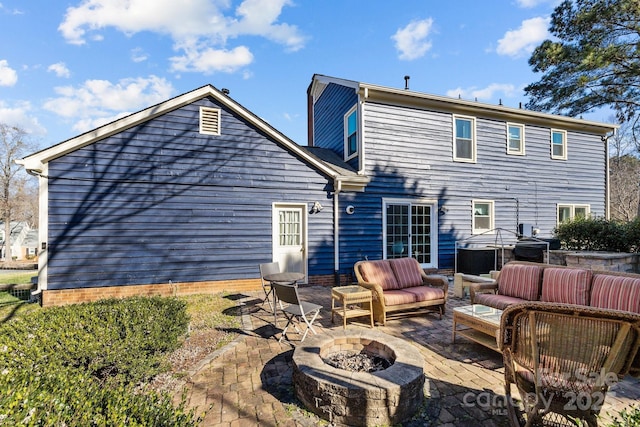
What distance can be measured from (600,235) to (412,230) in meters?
4.98

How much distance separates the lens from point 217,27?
347 inches

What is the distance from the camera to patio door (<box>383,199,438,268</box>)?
30.1 ft

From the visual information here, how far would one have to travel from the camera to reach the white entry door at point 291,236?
8.15 m

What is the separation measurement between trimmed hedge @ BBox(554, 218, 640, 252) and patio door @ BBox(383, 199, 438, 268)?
3.84 metres

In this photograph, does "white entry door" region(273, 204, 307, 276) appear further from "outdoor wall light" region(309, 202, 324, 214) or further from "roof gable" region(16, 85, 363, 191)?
"roof gable" region(16, 85, 363, 191)

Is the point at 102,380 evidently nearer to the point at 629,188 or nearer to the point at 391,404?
the point at 391,404

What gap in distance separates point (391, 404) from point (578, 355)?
143cm

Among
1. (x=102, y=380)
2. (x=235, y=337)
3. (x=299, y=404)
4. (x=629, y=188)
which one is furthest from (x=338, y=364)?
(x=629, y=188)

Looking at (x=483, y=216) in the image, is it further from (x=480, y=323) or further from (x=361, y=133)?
(x=480, y=323)

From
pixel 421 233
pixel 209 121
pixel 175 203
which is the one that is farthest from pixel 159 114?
pixel 421 233

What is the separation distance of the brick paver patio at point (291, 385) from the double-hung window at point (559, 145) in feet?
35.3

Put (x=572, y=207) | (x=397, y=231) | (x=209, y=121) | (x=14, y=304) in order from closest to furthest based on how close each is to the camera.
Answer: (x=14, y=304)
(x=209, y=121)
(x=397, y=231)
(x=572, y=207)

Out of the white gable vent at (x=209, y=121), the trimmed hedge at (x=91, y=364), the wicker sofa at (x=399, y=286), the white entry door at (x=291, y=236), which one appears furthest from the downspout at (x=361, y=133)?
the trimmed hedge at (x=91, y=364)

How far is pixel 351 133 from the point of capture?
9789 mm
